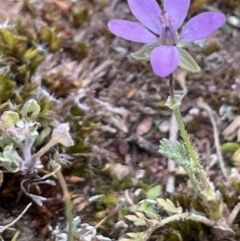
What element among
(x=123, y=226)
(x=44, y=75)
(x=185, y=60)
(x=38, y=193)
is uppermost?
(x=185, y=60)

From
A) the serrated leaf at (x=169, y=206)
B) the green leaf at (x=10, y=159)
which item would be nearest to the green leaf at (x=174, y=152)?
the serrated leaf at (x=169, y=206)

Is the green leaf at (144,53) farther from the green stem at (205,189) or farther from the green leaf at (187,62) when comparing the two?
the green stem at (205,189)

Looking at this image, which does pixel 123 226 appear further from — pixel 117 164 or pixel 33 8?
pixel 33 8

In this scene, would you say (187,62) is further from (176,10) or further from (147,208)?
(147,208)

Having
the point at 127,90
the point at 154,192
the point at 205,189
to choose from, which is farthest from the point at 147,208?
the point at 127,90

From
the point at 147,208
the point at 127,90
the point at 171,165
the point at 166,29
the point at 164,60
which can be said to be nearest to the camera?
the point at 164,60

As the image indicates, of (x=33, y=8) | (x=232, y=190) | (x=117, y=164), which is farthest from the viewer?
(x=33, y=8)

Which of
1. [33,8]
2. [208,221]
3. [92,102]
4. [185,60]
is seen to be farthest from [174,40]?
[33,8]
